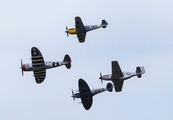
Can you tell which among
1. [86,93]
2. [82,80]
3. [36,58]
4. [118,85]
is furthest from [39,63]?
[118,85]

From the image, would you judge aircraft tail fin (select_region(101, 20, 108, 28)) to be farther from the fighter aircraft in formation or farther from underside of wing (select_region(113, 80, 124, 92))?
underside of wing (select_region(113, 80, 124, 92))

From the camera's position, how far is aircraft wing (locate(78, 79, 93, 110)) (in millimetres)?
110562

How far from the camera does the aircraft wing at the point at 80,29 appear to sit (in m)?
120

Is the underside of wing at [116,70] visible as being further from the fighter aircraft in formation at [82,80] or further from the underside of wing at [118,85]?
the underside of wing at [118,85]

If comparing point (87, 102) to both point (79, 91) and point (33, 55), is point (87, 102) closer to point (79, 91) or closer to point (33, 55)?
point (79, 91)

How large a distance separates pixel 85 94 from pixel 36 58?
33.5 feet

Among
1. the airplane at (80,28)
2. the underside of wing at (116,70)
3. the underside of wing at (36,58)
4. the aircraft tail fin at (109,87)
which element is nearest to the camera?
the underside of wing at (36,58)

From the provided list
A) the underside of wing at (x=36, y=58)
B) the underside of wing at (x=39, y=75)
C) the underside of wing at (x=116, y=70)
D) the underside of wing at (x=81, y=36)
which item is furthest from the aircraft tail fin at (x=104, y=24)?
the underside of wing at (x=36, y=58)

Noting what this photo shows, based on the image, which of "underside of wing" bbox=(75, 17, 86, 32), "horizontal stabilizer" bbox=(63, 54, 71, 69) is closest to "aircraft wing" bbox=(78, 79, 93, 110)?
"horizontal stabilizer" bbox=(63, 54, 71, 69)

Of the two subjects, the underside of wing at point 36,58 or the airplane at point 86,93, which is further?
the airplane at point 86,93

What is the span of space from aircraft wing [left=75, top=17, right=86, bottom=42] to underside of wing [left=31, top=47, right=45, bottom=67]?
47.6ft

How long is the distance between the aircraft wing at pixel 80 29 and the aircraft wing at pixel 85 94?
1295cm

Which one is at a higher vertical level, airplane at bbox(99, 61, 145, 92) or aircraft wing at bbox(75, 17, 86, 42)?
aircraft wing at bbox(75, 17, 86, 42)

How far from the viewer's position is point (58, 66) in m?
106
